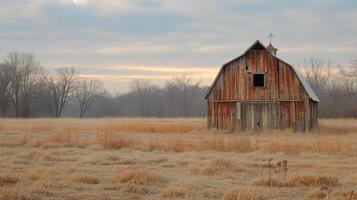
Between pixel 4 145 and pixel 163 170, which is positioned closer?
pixel 163 170

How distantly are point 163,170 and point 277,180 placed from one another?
3.85m

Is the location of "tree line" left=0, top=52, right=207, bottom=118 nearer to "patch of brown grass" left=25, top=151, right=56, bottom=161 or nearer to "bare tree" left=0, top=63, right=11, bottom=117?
"bare tree" left=0, top=63, right=11, bottom=117

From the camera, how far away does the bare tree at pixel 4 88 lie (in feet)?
298

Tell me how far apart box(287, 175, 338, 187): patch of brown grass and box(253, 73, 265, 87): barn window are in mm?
23304

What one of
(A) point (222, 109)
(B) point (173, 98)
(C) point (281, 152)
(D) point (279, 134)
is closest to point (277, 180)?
(C) point (281, 152)

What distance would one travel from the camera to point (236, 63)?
117 ft

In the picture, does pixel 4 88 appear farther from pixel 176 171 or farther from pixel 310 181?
pixel 310 181

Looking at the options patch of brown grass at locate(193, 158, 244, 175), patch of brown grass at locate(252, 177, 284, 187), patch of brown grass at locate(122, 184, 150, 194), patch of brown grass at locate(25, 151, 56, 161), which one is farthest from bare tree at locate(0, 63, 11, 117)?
patch of brown grass at locate(252, 177, 284, 187)

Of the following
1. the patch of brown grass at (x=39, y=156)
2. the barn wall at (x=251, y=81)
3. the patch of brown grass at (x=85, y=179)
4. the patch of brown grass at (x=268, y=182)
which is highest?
the barn wall at (x=251, y=81)

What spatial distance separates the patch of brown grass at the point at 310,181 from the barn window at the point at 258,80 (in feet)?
76.5

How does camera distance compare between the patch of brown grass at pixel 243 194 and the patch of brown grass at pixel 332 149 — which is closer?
the patch of brown grass at pixel 243 194

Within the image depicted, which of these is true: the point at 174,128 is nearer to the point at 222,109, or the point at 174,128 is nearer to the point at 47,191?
the point at 222,109

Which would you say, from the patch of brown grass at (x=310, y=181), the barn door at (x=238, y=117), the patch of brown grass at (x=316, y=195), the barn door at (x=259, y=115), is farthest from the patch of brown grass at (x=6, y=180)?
the barn door at (x=259, y=115)

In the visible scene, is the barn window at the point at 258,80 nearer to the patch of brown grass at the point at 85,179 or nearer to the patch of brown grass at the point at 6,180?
the patch of brown grass at the point at 85,179
